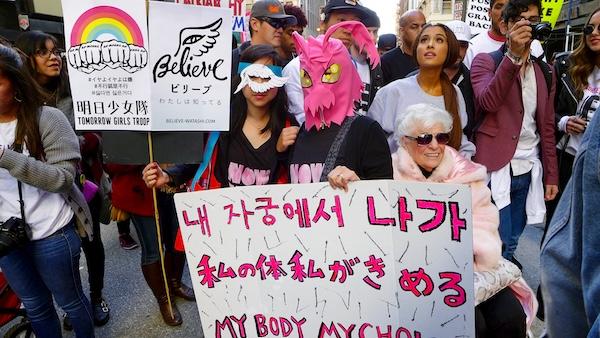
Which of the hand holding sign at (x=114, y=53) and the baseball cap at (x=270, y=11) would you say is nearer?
the hand holding sign at (x=114, y=53)

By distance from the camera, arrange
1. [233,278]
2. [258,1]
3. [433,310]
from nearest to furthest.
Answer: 1. [433,310]
2. [233,278]
3. [258,1]

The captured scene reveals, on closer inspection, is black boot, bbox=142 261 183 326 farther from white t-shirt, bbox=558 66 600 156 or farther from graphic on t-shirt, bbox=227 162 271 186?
white t-shirt, bbox=558 66 600 156

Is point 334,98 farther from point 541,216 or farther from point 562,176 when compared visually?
point 562,176

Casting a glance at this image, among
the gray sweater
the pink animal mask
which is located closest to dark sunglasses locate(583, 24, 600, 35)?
the pink animal mask

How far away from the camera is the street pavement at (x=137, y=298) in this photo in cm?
286

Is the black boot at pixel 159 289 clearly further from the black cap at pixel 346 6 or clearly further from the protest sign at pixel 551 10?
the protest sign at pixel 551 10

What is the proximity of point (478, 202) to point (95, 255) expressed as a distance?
250cm

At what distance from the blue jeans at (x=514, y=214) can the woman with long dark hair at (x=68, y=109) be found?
2745mm

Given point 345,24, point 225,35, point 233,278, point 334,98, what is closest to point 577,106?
point 345,24

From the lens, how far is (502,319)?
185 centimetres

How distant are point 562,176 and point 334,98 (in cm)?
199

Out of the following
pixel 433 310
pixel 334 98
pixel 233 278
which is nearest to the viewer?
pixel 433 310

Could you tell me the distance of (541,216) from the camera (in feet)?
8.90

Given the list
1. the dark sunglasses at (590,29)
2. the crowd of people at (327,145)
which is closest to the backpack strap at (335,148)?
the crowd of people at (327,145)
